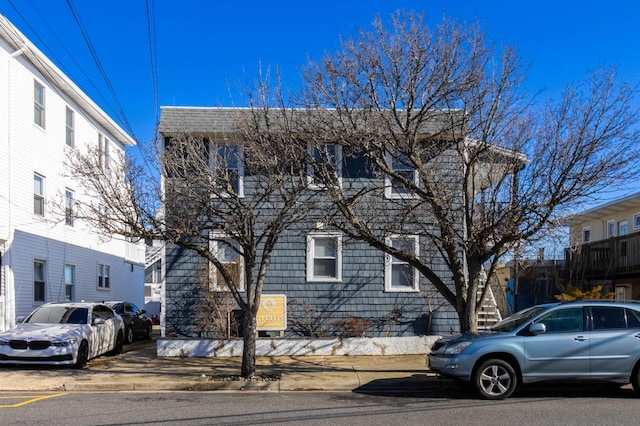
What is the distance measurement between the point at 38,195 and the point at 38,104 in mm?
3064

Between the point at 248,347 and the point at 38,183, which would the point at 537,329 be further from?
the point at 38,183

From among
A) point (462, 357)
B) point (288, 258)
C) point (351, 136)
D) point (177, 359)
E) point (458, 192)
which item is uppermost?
point (351, 136)

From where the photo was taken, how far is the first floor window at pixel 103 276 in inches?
962

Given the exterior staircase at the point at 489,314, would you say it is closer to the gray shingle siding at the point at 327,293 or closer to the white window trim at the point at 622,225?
the gray shingle siding at the point at 327,293

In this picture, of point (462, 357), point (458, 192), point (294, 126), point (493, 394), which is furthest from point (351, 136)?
point (493, 394)

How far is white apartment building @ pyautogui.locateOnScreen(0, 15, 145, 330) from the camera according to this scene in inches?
663

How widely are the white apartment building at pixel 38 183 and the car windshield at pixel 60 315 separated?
8.06 ft

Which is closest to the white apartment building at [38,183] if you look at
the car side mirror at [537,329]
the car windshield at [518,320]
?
the car windshield at [518,320]

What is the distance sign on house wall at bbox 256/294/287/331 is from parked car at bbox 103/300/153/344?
17.7 feet

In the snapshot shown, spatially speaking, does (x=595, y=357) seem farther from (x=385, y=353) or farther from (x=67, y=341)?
(x=67, y=341)

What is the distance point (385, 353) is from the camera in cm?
1400

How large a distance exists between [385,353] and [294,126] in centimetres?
602

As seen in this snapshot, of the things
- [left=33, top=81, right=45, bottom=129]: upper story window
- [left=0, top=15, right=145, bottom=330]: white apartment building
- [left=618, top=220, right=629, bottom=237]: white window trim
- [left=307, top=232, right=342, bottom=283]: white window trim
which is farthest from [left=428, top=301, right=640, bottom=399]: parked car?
[left=33, top=81, right=45, bottom=129]: upper story window

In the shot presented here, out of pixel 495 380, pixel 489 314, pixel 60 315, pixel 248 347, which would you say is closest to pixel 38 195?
pixel 60 315
